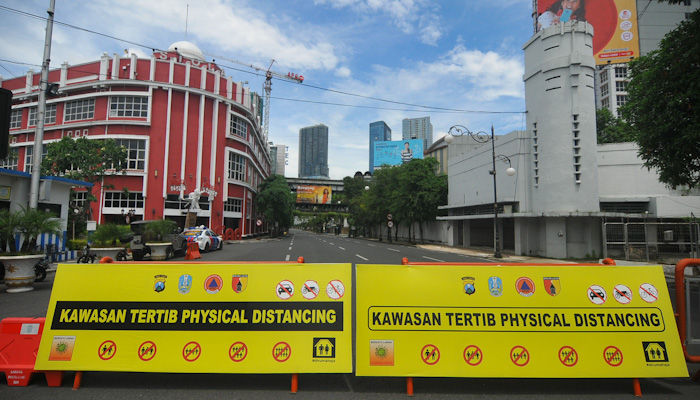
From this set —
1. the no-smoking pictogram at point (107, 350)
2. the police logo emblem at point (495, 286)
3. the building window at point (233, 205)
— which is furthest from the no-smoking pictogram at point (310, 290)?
the building window at point (233, 205)

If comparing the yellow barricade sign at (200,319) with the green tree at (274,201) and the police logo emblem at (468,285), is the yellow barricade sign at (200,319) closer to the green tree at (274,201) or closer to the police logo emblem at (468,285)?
the police logo emblem at (468,285)

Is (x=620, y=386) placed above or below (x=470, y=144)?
below

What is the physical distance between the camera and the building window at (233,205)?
134 feet

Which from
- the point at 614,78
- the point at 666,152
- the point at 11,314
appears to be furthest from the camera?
the point at 614,78

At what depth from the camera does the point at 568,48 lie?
2236cm

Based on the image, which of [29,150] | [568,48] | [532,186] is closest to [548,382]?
[532,186]

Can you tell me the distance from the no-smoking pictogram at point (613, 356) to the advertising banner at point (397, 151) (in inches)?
3205

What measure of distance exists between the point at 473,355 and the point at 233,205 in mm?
41156

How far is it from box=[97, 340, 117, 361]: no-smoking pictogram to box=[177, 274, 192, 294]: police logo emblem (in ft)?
2.92

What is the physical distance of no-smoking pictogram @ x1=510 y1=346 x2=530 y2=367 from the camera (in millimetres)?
3773

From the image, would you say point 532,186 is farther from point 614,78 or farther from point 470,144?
point 614,78

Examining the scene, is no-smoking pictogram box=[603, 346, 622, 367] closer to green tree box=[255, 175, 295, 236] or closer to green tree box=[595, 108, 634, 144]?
green tree box=[595, 108, 634, 144]

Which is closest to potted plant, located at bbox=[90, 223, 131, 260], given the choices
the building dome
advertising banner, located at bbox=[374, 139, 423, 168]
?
the building dome

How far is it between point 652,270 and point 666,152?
34.2 ft
